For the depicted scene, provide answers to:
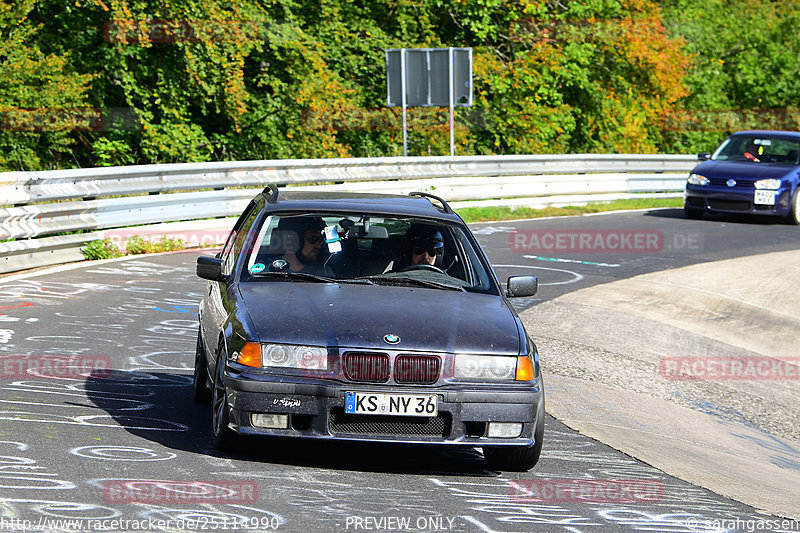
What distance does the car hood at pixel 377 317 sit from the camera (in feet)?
19.7

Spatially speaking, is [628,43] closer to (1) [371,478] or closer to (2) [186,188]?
(2) [186,188]

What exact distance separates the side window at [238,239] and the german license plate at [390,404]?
1707mm

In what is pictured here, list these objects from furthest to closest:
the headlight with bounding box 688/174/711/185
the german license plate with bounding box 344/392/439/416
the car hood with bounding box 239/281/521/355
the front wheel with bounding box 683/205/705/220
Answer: the front wheel with bounding box 683/205/705/220
the headlight with bounding box 688/174/711/185
the car hood with bounding box 239/281/521/355
the german license plate with bounding box 344/392/439/416

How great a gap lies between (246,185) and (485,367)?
12.5m

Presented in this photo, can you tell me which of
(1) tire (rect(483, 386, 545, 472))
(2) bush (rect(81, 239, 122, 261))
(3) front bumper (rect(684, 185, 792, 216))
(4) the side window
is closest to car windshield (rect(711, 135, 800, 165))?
(3) front bumper (rect(684, 185, 792, 216))

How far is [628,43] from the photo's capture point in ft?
112

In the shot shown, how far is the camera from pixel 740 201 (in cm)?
2222

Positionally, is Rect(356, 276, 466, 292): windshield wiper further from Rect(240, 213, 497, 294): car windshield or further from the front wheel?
the front wheel

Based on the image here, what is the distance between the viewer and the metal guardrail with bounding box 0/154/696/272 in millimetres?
13820

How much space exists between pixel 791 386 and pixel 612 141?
24.7m

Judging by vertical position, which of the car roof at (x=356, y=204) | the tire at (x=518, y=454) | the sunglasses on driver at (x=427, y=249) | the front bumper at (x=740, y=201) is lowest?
the front bumper at (x=740, y=201)

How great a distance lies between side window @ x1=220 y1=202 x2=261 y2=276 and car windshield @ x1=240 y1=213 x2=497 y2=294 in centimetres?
19

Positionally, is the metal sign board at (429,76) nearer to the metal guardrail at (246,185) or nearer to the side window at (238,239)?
the metal guardrail at (246,185)

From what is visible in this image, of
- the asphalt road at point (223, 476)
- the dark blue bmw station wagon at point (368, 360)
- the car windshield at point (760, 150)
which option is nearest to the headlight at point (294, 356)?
the dark blue bmw station wagon at point (368, 360)
